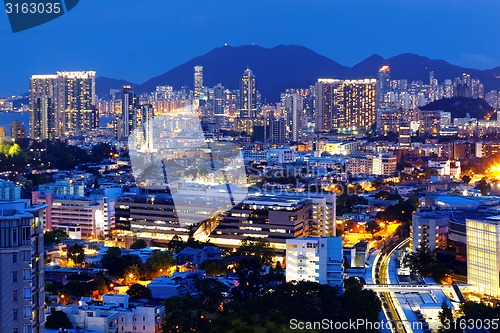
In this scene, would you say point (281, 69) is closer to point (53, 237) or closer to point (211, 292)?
point (53, 237)

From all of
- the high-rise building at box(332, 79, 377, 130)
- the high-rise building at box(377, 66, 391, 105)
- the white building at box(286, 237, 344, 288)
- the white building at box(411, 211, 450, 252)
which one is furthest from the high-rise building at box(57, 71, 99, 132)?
the white building at box(286, 237, 344, 288)

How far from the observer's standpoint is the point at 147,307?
5.26 m

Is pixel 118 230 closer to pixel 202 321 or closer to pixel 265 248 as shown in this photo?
pixel 265 248

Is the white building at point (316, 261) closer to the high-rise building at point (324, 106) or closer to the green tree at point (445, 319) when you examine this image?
the green tree at point (445, 319)

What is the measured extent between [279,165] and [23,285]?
1340 centimetres

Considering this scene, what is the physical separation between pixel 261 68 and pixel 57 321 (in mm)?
44076

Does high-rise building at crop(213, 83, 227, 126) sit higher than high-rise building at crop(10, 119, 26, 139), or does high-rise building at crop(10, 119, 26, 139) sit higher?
high-rise building at crop(213, 83, 227, 126)

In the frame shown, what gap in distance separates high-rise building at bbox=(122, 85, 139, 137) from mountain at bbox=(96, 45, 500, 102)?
53.6 feet

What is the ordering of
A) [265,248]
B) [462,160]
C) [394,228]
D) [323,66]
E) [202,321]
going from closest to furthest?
1. [202,321]
2. [265,248]
3. [394,228]
4. [462,160]
5. [323,66]

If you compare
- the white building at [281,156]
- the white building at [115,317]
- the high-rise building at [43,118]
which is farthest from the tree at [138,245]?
the high-rise building at [43,118]

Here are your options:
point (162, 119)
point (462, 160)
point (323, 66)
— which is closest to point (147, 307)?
point (462, 160)

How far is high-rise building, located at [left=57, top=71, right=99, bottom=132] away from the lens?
91.4ft

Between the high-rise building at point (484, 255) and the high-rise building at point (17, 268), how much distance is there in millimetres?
4268

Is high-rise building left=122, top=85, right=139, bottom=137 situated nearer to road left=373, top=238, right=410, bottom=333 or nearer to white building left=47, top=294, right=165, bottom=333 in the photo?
road left=373, top=238, right=410, bottom=333
